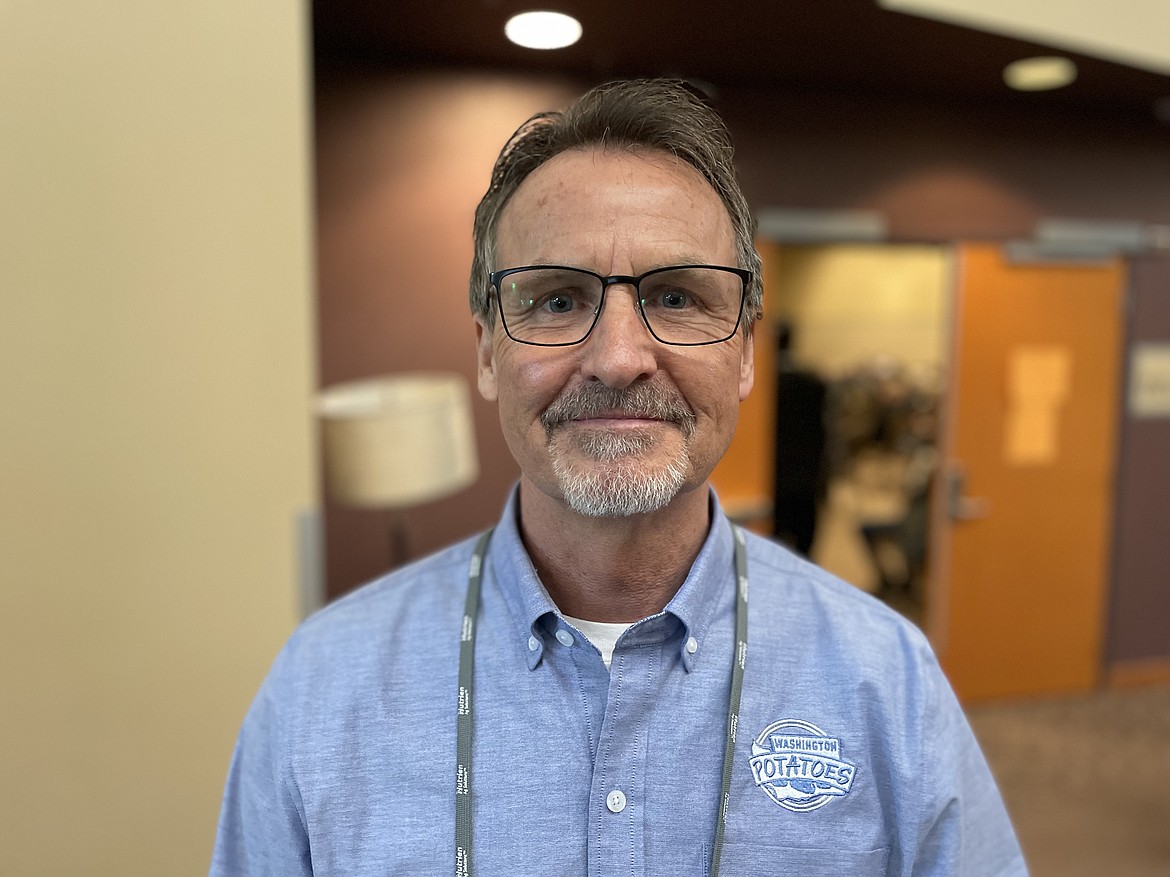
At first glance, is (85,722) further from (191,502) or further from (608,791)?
(608,791)

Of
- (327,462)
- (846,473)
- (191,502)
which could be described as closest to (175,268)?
(191,502)

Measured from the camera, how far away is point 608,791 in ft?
3.17

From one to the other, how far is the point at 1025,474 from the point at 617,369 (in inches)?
158

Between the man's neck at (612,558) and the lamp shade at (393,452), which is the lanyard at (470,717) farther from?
the lamp shade at (393,452)

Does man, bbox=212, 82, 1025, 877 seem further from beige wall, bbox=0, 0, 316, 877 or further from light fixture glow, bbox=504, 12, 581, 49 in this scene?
light fixture glow, bbox=504, 12, 581, 49

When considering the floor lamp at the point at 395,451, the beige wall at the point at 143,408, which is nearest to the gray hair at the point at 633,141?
the beige wall at the point at 143,408

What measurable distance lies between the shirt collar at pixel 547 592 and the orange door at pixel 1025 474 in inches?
137

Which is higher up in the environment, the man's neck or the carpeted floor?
the man's neck

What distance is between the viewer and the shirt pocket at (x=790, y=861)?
3.21 ft

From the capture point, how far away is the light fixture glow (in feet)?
8.98

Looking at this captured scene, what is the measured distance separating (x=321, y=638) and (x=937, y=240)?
12.3 feet

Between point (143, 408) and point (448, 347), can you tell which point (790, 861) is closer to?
point (143, 408)

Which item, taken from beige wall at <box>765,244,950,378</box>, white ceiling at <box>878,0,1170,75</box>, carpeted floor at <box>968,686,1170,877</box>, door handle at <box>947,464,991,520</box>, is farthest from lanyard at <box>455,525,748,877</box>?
beige wall at <box>765,244,950,378</box>

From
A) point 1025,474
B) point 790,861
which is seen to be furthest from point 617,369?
point 1025,474
